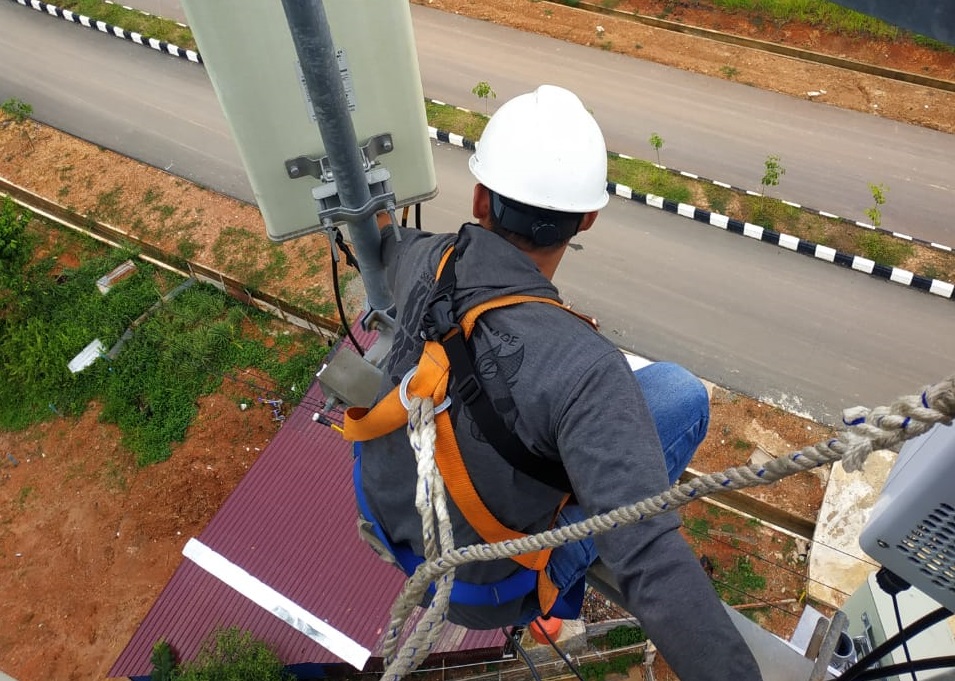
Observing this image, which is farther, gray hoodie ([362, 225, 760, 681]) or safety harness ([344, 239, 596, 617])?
safety harness ([344, 239, 596, 617])

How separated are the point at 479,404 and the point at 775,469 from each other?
0.91m

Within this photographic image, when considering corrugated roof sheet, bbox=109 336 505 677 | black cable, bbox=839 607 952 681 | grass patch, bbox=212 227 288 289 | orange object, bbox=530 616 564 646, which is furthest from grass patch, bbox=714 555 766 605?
grass patch, bbox=212 227 288 289

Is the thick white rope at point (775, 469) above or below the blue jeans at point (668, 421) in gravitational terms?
above

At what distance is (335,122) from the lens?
236 cm

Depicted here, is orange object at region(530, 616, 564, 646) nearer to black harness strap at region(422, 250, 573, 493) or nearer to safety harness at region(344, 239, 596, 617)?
safety harness at region(344, 239, 596, 617)

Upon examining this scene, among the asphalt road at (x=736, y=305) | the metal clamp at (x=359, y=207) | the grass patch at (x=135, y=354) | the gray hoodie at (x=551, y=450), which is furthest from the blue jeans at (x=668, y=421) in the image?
the grass patch at (x=135, y=354)

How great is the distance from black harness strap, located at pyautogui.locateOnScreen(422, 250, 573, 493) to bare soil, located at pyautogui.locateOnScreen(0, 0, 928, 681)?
500 centimetres

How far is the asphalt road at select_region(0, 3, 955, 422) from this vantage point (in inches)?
314

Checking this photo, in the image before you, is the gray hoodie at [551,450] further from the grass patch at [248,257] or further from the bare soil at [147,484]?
the grass patch at [248,257]

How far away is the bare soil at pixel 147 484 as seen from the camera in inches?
275

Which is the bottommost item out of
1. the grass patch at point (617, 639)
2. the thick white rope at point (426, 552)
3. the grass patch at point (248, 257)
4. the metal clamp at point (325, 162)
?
the grass patch at point (617, 639)

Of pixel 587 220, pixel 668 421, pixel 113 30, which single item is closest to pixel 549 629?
pixel 668 421

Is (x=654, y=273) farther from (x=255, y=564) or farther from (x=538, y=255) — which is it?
(x=538, y=255)

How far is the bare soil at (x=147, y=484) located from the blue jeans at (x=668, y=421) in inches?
172
